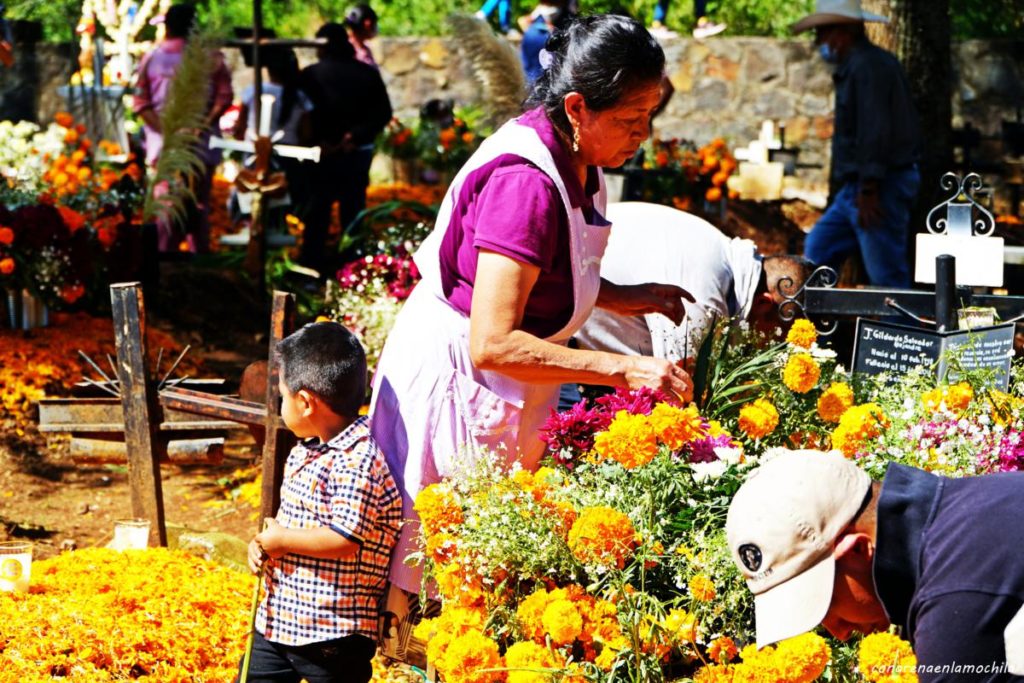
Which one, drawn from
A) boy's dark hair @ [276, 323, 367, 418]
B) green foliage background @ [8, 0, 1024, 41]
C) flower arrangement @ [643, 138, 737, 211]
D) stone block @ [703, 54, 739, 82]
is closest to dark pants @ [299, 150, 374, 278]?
flower arrangement @ [643, 138, 737, 211]

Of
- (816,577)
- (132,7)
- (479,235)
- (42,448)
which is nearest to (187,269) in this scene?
(42,448)

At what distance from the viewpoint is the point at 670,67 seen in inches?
508

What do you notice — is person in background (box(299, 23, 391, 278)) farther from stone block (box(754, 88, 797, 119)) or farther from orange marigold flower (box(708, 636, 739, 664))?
orange marigold flower (box(708, 636, 739, 664))

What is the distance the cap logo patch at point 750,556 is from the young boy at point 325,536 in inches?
46.4

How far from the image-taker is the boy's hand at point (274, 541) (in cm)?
303

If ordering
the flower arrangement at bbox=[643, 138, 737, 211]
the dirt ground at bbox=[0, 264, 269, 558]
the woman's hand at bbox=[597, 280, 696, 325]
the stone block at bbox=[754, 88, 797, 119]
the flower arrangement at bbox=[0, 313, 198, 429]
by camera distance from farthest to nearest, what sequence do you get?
the stone block at bbox=[754, 88, 797, 119] < the flower arrangement at bbox=[643, 138, 737, 211] < the flower arrangement at bbox=[0, 313, 198, 429] < the dirt ground at bbox=[0, 264, 269, 558] < the woman's hand at bbox=[597, 280, 696, 325]

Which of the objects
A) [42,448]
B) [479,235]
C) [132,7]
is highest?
[132,7]

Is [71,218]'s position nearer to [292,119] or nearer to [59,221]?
[59,221]

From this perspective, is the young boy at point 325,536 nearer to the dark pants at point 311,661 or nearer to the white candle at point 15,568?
the dark pants at point 311,661

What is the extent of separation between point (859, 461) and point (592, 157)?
87 centimetres

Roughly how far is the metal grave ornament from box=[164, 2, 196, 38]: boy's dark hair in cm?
696

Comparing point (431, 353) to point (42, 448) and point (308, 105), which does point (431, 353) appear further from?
point (308, 105)

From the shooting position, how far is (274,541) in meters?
3.03

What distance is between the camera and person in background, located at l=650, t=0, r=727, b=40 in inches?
543
